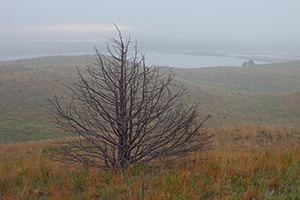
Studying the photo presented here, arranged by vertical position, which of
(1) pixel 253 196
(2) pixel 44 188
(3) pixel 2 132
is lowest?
(3) pixel 2 132

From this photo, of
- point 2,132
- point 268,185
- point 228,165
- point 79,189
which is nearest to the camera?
point 268,185

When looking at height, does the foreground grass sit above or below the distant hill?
above

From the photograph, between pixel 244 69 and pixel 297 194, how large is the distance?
58.0 m

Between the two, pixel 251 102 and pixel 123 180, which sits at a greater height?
pixel 123 180

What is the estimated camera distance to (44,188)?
3607 mm

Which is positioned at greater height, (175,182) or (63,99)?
(175,182)

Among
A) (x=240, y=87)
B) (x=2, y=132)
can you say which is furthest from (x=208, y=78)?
(x=2, y=132)

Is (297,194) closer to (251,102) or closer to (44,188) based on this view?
(44,188)

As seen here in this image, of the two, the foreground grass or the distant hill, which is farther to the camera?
the distant hill

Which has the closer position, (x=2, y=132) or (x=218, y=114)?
(x=2, y=132)

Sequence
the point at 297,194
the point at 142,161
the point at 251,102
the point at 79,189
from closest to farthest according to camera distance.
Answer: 1. the point at 297,194
2. the point at 79,189
3. the point at 142,161
4. the point at 251,102

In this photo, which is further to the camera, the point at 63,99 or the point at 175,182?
the point at 63,99

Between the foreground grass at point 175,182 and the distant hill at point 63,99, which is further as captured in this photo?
the distant hill at point 63,99

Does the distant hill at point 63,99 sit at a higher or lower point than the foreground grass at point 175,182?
lower
